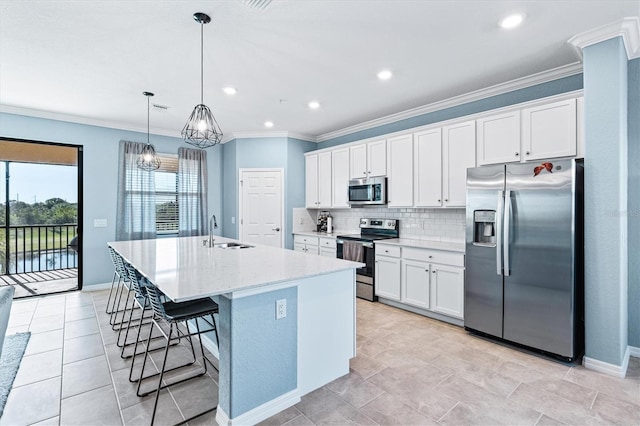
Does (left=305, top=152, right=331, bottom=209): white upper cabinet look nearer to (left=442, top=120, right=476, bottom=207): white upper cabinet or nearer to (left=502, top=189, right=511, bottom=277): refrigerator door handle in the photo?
(left=442, top=120, right=476, bottom=207): white upper cabinet

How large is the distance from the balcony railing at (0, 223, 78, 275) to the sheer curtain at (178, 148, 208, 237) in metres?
1.88

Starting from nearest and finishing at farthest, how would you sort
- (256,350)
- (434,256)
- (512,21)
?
1. (256,350)
2. (512,21)
3. (434,256)

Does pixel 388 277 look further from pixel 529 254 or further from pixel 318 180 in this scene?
pixel 318 180

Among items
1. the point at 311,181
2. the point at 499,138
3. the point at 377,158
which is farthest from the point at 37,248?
the point at 499,138

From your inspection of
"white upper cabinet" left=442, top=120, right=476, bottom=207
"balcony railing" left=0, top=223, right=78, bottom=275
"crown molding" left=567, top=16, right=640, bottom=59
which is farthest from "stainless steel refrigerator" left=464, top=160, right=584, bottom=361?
"balcony railing" left=0, top=223, right=78, bottom=275

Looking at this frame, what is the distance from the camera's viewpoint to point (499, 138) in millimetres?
3316

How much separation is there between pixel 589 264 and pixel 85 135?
6.56 meters

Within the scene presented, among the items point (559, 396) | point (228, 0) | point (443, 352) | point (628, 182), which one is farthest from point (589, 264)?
point (228, 0)

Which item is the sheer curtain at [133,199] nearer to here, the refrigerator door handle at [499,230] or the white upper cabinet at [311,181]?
the white upper cabinet at [311,181]

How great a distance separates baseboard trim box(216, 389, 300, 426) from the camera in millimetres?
1848

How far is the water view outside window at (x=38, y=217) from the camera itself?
527 centimetres

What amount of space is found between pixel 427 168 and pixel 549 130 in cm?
133

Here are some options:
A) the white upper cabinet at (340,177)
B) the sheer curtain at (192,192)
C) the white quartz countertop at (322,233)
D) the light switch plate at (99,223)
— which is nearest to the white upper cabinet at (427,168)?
the white upper cabinet at (340,177)

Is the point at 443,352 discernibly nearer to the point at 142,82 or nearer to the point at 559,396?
the point at 559,396
